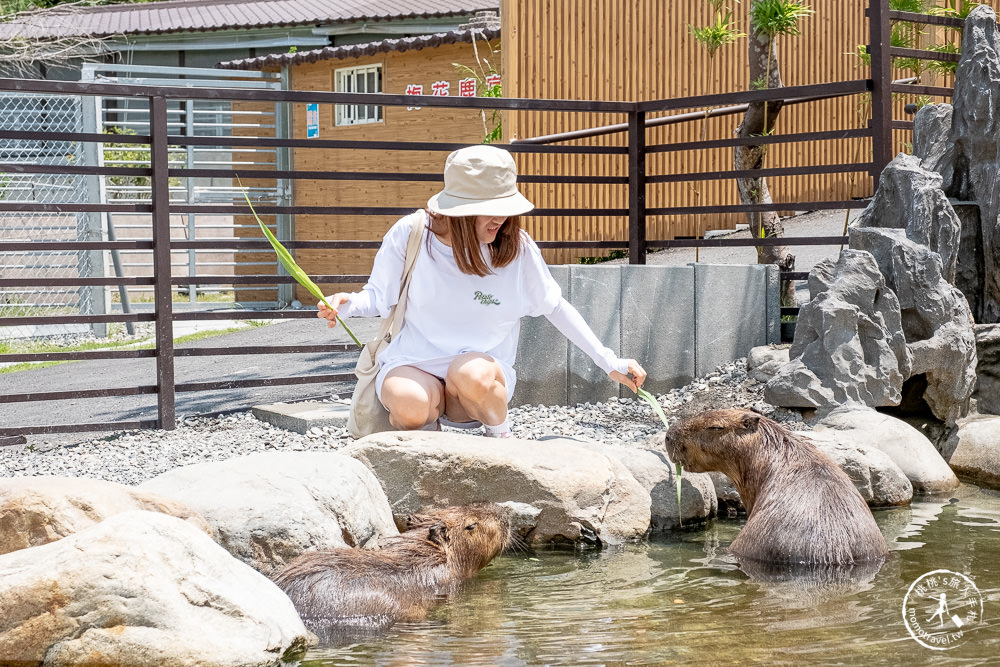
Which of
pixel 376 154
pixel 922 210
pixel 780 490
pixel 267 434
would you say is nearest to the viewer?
pixel 780 490

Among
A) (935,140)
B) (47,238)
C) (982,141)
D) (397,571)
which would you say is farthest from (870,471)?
(47,238)

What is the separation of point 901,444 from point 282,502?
3.29 m

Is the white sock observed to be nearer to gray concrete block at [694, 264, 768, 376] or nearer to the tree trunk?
gray concrete block at [694, 264, 768, 376]

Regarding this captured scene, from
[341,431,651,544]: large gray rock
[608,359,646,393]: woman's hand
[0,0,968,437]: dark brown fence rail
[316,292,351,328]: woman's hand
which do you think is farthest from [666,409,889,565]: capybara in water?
[0,0,968,437]: dark brown fence rail

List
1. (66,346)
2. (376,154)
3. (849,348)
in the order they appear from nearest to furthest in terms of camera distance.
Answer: (849,348)
(66,346)
(376,154)

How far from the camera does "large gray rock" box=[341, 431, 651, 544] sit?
4566 mm

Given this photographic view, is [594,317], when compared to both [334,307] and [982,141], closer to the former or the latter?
[982,141]

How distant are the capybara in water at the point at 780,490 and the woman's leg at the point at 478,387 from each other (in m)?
0.78

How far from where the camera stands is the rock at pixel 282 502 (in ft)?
12.9

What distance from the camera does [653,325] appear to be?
7.63 metres

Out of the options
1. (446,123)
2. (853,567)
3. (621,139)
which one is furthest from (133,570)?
(446,123)

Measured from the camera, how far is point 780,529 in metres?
4.24

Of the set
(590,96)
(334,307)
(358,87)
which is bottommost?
(334,307)

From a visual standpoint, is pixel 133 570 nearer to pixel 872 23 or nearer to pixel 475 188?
pixel 475 188
